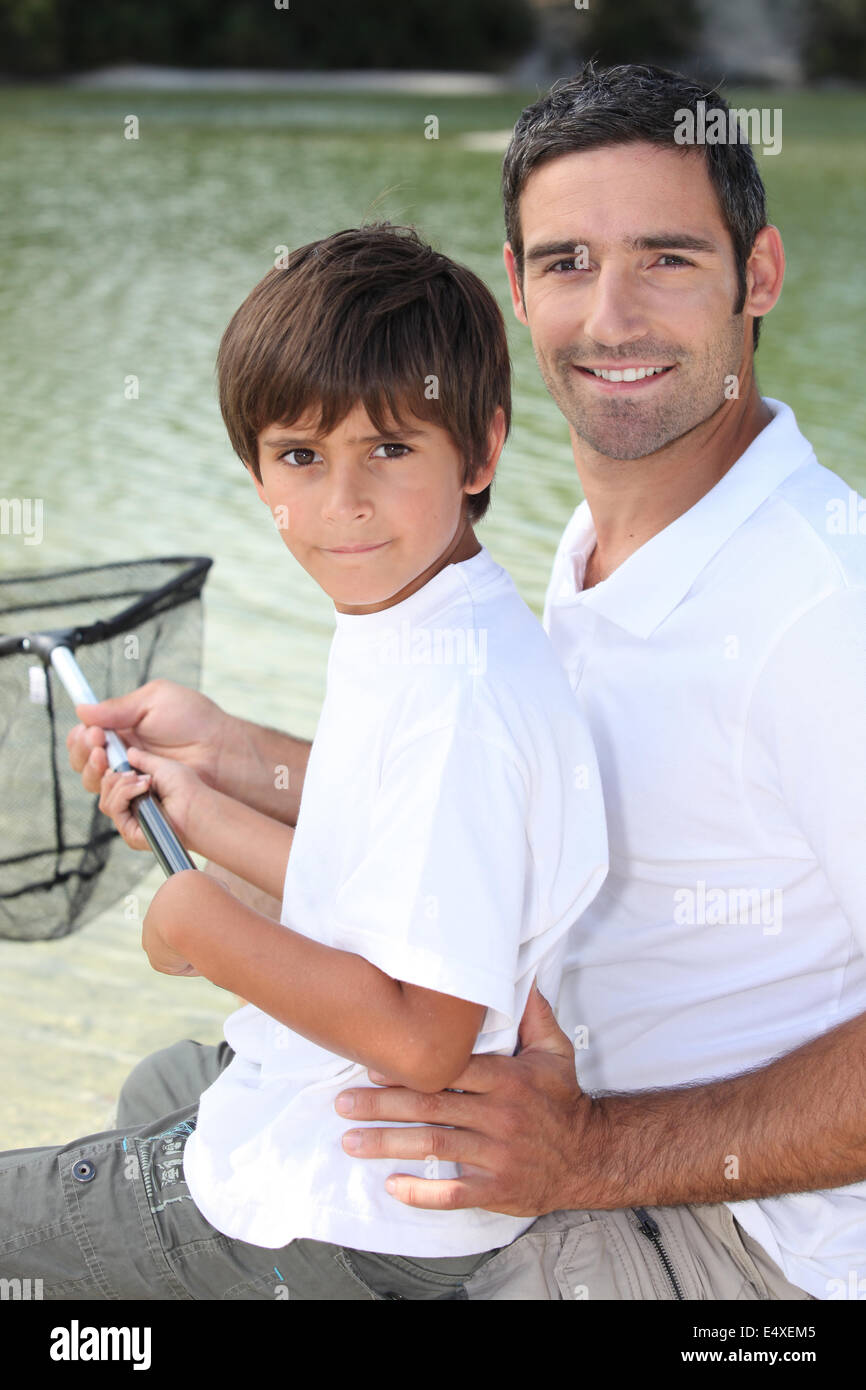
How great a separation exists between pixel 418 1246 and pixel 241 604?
4.61 meters

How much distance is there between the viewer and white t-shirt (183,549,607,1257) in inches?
61.9

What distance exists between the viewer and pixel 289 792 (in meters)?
2.49

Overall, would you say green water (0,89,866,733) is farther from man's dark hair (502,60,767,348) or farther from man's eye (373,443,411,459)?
man's eye (373,443,411,459)

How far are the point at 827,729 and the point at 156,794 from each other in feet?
3.12

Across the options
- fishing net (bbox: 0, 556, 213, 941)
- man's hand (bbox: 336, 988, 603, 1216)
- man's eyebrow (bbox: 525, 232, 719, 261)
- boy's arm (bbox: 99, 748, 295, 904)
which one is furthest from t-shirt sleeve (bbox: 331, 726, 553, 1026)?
fishing net (bbox: 0, 556, 213, 941)

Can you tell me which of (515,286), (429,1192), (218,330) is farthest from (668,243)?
(218,330)

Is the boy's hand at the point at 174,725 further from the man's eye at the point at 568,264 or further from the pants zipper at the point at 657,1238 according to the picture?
the pants zipper at the point at 657,1238

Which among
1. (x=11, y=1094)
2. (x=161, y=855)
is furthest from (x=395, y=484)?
(x=11, y=1094)

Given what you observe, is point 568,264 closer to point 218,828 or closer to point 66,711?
point 218,828

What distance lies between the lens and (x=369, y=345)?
5.55ft

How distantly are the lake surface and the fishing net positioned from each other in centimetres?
79

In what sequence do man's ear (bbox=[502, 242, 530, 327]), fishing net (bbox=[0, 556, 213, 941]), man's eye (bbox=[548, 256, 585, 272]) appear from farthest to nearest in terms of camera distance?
1. fishing net (bbox=[0, 556, 213, 941])
2. man's ear (bbox=[502, 242, 530, 327])
3. man's eye (bbox=[548, 256, 585, 272])

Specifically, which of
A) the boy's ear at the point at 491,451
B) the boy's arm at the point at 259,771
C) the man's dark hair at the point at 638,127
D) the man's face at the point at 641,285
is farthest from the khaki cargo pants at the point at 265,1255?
the man's dark hair at the point at 638,127

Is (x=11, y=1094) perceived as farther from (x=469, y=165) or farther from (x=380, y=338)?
(x=469, y=165)
